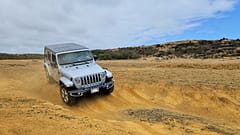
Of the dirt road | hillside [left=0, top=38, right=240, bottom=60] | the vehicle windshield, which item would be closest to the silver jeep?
the vehicle windshield

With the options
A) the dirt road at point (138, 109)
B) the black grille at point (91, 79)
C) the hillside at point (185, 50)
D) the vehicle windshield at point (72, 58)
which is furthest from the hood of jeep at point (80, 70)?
the hillside at point (185, 50)

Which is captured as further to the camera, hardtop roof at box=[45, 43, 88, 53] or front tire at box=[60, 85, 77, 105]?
hardtop roof at box=[45, 43, 88, 53]

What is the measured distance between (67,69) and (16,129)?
17.4 feet

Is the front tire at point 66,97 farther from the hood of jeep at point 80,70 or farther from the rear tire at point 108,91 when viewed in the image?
the rear tire at point 108,91

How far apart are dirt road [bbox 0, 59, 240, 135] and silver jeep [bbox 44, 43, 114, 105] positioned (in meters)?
0.52

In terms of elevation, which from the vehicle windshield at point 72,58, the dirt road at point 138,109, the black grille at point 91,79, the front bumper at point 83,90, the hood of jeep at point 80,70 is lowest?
the dirt road at point 138,109

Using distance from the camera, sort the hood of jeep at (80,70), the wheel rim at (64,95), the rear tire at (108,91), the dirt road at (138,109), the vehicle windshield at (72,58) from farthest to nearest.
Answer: the vehicle windshield at (72,58)
the rear tire at (108,91)
the hood of jeep at (80,70)
the wheel rim at (64,95)
the dirt road at (138,109)

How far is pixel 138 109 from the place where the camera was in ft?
37.3

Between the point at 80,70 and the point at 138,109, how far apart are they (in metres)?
2.69

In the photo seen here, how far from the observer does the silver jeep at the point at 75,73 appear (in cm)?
1189

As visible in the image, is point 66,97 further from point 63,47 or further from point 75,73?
point 63,47

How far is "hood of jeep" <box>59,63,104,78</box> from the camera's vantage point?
12.2 meters

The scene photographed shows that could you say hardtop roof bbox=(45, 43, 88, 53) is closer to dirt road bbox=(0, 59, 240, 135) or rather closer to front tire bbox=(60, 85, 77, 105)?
dirt road bbox=(0, 59, 240, 135)

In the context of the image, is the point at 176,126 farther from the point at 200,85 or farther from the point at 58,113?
the point at 200,85
